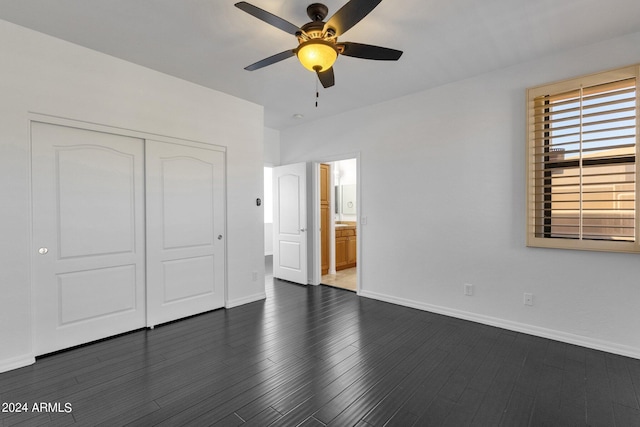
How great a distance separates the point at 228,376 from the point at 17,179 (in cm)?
232

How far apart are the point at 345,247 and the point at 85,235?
14.4ft

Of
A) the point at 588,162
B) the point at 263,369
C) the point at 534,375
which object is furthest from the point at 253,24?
the point at 534,375

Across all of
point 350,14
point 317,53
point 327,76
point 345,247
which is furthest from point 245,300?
point 350,14

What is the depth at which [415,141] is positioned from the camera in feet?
12.8

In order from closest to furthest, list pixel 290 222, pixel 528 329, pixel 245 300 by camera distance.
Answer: pixel 528 329
pixel 245 300
pixel 290 222

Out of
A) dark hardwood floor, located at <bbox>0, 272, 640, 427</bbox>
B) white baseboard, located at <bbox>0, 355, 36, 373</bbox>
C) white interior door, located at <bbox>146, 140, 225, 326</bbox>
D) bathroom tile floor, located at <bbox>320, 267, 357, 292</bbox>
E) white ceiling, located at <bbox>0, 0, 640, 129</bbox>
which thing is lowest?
dark hardwood floor, located at <bbox>0, 272, 640, 427</bbox>

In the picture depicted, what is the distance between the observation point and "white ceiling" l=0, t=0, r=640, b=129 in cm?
224

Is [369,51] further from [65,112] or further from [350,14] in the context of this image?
[65,112]

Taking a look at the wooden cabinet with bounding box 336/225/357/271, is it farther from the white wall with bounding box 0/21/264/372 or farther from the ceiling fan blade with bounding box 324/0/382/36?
the ceiling fan blade with bounding box 324/0/382/36

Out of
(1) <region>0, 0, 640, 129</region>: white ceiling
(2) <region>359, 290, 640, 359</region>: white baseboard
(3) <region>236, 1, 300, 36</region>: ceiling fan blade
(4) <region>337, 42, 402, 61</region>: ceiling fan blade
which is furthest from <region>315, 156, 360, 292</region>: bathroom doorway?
(3) <region>236, 1, 300, 36</region>: ceiling fan blade

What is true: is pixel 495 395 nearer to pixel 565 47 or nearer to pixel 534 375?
pixel 534 375

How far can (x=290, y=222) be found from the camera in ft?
17.3

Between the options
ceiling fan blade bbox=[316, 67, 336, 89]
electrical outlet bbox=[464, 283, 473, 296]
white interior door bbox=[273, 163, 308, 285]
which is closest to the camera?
ceiling fan blade bbox=[316, 67, 336, 89]

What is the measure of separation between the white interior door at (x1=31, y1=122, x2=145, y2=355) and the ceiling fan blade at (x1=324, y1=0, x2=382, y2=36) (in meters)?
2.41
